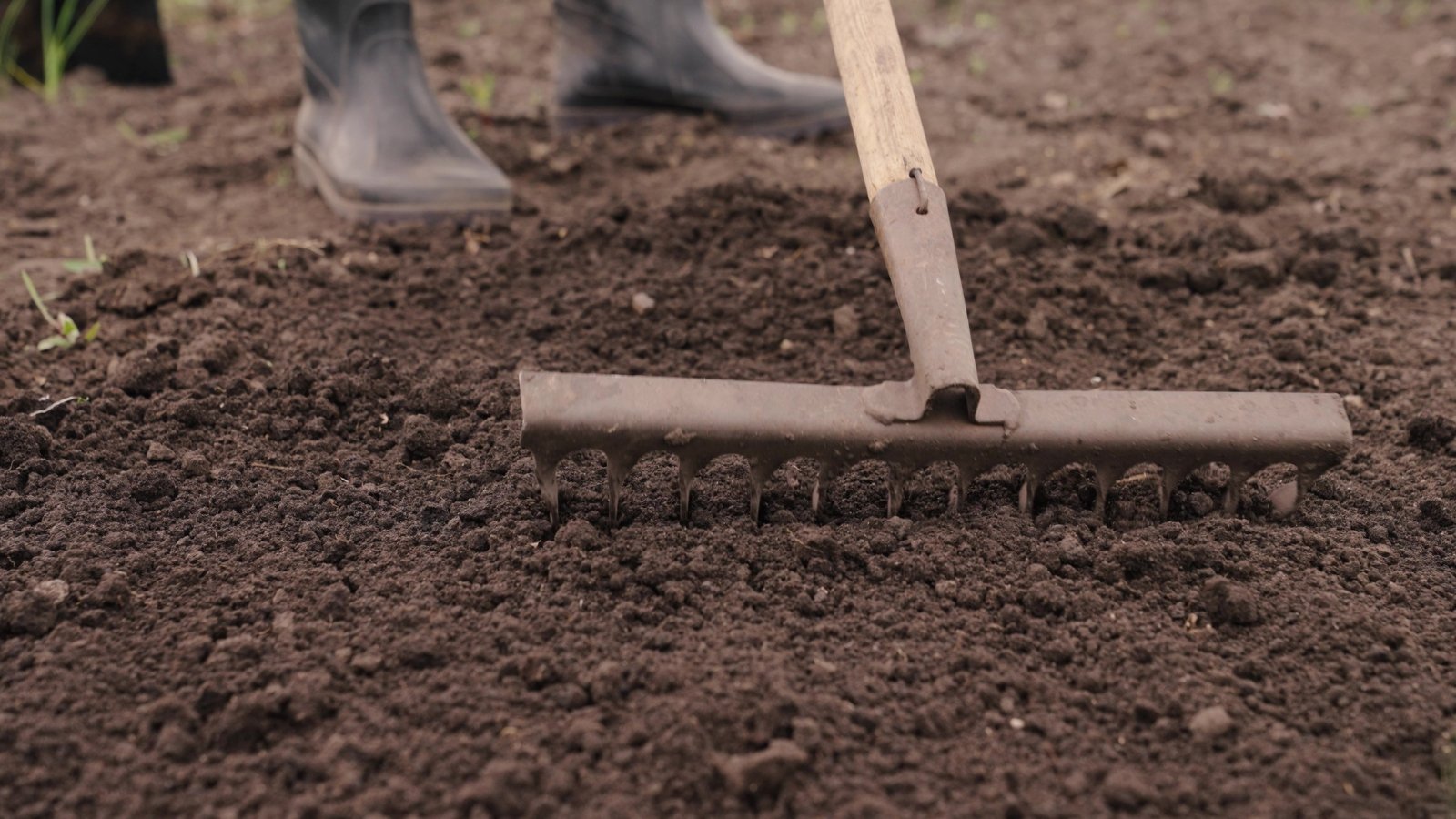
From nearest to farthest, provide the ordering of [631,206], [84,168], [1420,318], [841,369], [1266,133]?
1. [841,369]
2. [1420,318]
3. [631,206]
4. [84,168]
5. [1266,133]

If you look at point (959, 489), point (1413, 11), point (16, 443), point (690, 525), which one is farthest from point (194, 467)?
point (1413, 11)

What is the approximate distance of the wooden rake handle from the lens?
6.73 feet

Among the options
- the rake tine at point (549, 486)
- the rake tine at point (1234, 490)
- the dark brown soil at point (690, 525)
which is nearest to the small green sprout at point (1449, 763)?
the dark brown soil at point (690, 525)

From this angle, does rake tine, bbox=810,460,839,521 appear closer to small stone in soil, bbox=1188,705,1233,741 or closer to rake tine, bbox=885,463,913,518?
rake tine, bbox=885,463,913,518

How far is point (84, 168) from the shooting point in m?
3.35

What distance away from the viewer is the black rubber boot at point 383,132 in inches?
115

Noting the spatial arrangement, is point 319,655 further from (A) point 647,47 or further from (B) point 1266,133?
(B) point 1266,133

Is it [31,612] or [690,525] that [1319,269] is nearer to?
[690,525]

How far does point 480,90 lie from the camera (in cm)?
373

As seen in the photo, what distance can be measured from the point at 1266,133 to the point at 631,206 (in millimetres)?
2151

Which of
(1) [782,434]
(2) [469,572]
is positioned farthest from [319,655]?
(1) [782,434]

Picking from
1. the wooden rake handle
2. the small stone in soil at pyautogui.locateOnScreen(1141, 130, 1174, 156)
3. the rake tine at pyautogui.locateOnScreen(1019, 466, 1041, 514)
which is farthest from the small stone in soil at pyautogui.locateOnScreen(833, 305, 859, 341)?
the small stone in soil at pyautogui.locateOnScreen(1141, 130, 1174, 156)

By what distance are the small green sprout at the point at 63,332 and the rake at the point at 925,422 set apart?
1.18 meters

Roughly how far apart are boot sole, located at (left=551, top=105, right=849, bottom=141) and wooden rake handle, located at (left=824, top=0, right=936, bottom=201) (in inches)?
50.8
